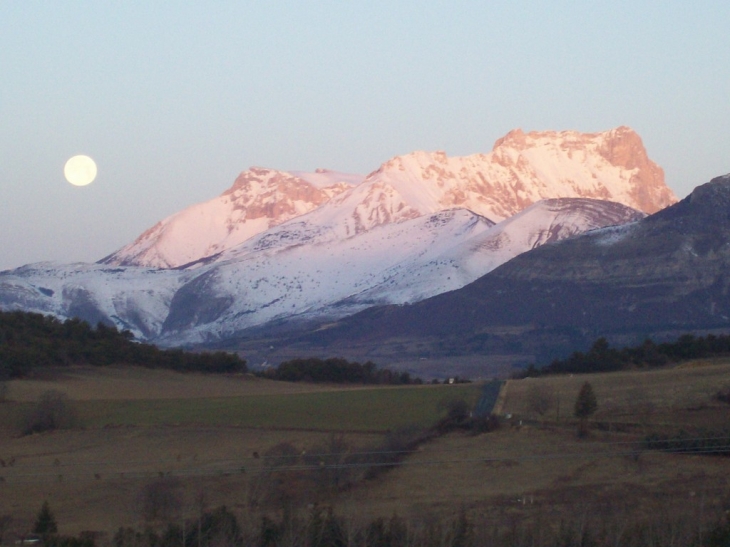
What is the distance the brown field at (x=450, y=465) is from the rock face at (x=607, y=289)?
77171 millimetres

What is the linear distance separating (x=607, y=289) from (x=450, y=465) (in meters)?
106

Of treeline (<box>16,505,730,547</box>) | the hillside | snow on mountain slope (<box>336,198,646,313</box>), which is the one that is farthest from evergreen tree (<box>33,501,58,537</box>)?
snow on mountain slope (<box>336,198,646,313</box>)

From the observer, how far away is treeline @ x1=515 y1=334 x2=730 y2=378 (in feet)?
222

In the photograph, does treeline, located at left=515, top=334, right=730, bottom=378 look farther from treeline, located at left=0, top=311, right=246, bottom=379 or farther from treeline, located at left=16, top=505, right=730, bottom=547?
treeline, located at left=16, top=505, right=730, bottom=547

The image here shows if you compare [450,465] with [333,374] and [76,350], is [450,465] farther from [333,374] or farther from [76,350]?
[76,350]

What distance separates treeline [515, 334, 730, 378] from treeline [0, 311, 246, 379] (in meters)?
21.4

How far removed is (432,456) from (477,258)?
149m

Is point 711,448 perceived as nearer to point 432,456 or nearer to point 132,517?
point 432,456

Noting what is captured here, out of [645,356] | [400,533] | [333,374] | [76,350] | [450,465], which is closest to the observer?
[400,533]

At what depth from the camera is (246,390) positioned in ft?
226

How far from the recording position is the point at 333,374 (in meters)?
78.4

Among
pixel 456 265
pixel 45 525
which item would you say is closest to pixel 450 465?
pixel 45 525

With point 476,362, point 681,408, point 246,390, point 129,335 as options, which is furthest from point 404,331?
point 681,408

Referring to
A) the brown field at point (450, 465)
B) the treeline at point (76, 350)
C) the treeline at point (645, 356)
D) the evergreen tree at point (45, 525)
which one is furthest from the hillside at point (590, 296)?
the evergreen tree at point (45, 525)
